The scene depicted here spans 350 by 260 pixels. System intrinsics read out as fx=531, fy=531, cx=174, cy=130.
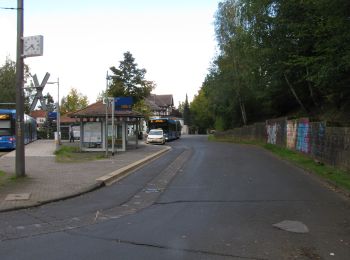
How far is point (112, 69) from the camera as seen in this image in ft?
276

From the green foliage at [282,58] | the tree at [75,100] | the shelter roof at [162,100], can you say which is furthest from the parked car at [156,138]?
the shelter roof at [162,100]

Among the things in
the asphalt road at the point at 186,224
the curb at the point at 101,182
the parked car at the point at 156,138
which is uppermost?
the parked car at the point at 156,138

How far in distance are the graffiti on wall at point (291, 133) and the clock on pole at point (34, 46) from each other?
21024 mm

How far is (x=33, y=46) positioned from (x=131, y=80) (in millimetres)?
68007

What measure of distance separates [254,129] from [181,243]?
49830mm

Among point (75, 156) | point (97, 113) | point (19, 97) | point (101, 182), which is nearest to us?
point (101, 182)

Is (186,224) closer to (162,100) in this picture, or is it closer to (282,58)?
(282,58)

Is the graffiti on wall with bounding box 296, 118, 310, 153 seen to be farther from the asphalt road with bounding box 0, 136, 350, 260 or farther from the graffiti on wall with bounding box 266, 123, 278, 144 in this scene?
the asphalt road with bounding box 0, 136, 350, 260

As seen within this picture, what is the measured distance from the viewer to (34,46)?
1524 cm

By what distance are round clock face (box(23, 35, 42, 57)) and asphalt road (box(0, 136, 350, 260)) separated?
4405mm

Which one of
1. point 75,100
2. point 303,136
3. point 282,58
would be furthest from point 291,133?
point 75,100

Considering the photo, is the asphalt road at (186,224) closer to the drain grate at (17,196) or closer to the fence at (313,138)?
the drain grate at (17,196)

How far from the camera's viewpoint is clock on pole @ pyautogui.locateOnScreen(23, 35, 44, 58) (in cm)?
1513

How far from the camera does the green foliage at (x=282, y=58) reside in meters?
22.8
